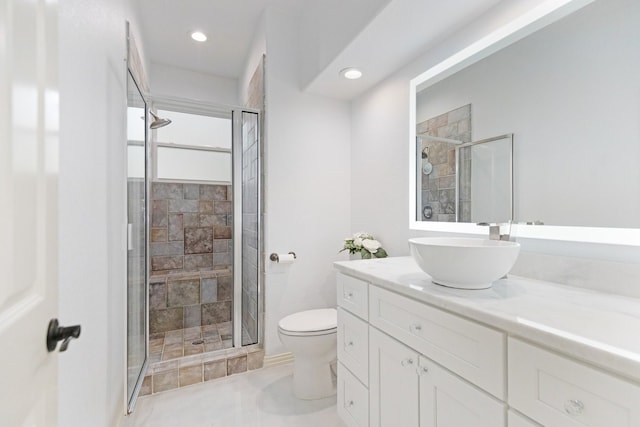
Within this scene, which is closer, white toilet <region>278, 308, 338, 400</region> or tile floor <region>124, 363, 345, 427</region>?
tile floor <region>124, 363, 345, 427</region>

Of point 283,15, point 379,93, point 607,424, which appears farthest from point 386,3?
point 607,424

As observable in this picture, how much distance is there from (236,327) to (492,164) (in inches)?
87.0

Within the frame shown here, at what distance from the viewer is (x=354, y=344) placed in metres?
1.47

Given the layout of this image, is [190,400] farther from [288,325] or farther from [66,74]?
[66,74]

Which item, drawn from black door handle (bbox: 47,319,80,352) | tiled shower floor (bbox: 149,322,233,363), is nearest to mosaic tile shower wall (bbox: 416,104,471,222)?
black door handle (bbox: 47,319,80,352)

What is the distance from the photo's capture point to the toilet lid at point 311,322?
1848 mm

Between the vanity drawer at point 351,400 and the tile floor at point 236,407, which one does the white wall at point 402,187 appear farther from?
the tile floor at point 236,407

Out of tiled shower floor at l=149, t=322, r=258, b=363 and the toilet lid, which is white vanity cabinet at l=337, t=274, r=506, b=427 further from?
tiled shower floor at l=149, t=322, r=258, b=363

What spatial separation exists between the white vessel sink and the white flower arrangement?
0.99m

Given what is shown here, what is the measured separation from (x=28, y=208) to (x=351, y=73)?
1.98m

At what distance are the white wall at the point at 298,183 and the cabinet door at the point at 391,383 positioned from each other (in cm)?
111

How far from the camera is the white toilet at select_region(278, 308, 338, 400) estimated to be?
5.94 ft

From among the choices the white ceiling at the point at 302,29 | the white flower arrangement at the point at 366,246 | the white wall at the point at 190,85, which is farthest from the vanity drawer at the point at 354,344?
the white wall at the point at 190,85

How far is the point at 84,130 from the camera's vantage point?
3.66 ft
